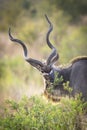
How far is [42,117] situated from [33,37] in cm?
2297

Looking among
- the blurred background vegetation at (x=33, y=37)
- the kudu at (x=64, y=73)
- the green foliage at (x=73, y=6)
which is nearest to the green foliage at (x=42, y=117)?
the kudu at (x=64, y=73)

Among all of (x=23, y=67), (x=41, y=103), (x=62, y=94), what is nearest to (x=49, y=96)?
(x=62, y=94)

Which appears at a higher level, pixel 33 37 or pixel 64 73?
pixel 33 37

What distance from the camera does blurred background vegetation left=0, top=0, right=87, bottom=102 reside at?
59.1 ft

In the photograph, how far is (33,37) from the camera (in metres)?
31.2

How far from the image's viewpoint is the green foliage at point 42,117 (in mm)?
8289

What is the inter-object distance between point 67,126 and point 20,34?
74.4 feet

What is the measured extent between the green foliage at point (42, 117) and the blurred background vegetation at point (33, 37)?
4891 millimetres

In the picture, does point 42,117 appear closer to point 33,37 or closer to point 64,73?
point 64,73

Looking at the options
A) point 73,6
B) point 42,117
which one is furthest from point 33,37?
point 42,117

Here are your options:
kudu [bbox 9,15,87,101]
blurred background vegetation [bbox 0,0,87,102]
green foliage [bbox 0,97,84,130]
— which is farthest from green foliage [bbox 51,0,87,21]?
green foliage [bbox 0,97,84,130]

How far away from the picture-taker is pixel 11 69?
70.0ft

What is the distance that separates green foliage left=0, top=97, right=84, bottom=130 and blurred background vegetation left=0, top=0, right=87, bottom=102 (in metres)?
4.89


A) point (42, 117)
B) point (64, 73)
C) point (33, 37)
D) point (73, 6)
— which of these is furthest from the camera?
point (73, 6)
